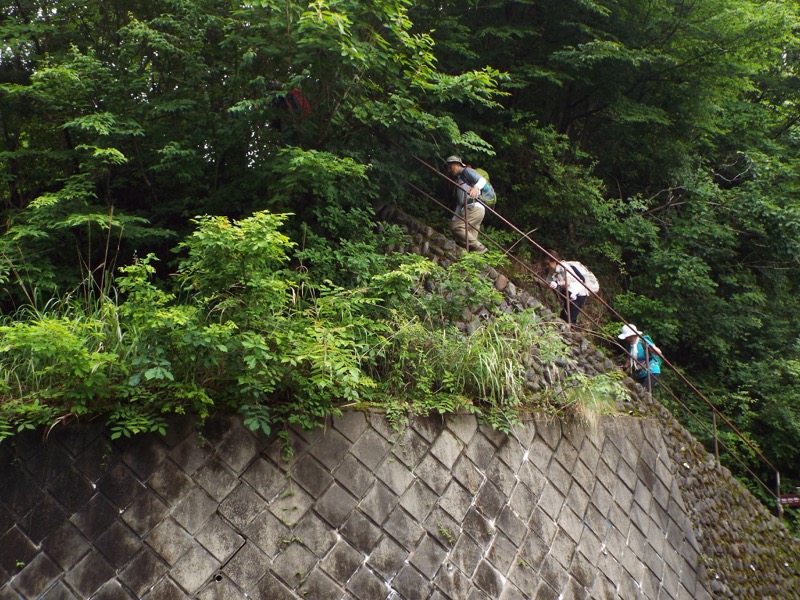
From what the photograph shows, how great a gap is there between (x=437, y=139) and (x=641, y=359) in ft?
14.5

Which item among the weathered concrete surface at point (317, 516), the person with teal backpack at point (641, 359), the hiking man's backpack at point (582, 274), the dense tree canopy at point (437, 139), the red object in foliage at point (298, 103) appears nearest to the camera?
the weathered concrete surface at point (317, 516)

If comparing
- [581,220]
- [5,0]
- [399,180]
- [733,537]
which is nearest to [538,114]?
[581,220]

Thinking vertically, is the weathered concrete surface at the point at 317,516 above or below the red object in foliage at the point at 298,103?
below

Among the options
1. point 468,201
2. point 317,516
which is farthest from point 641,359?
point 317,516

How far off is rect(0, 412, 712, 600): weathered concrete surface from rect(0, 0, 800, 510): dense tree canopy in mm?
2120

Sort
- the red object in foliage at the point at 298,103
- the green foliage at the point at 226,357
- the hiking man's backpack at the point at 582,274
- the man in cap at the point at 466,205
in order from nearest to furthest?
the green foliage at the point at 226,357, the red object in foliage at the point at 298,103, the man in cap at the point at 466,205, the hiking man's backpack at the point at 582,274

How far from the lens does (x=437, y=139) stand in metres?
8.45

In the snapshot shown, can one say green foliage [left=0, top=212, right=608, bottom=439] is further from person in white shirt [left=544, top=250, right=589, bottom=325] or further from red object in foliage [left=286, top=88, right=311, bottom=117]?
person in white shirt [left=544, top=250, right=589, bottom=325]

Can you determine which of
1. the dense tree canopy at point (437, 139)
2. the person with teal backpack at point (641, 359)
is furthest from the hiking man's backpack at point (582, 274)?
the dense tree canopy at point (437, 139)

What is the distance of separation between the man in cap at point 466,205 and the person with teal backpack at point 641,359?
7.84 feet

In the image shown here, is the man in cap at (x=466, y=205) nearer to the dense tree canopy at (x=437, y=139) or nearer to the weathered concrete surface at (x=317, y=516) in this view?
the dense tree canopy at (x=437, y=139)

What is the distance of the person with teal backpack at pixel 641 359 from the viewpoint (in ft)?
31.1

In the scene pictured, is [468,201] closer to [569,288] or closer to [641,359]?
[569,288]

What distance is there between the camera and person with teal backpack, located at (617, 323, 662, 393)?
9.48 meters
